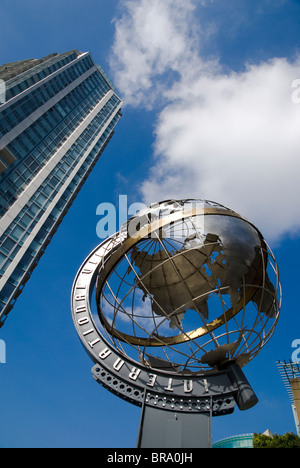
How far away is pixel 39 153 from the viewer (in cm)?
3728

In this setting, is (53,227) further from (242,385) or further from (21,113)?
(242,385)

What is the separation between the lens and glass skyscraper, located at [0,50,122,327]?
96.2ft

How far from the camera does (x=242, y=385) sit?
943 cm

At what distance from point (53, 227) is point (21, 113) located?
45.2 ft

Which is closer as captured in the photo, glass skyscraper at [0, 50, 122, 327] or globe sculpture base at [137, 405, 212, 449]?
globe sculpture base at [137, 405, 212, 449]
